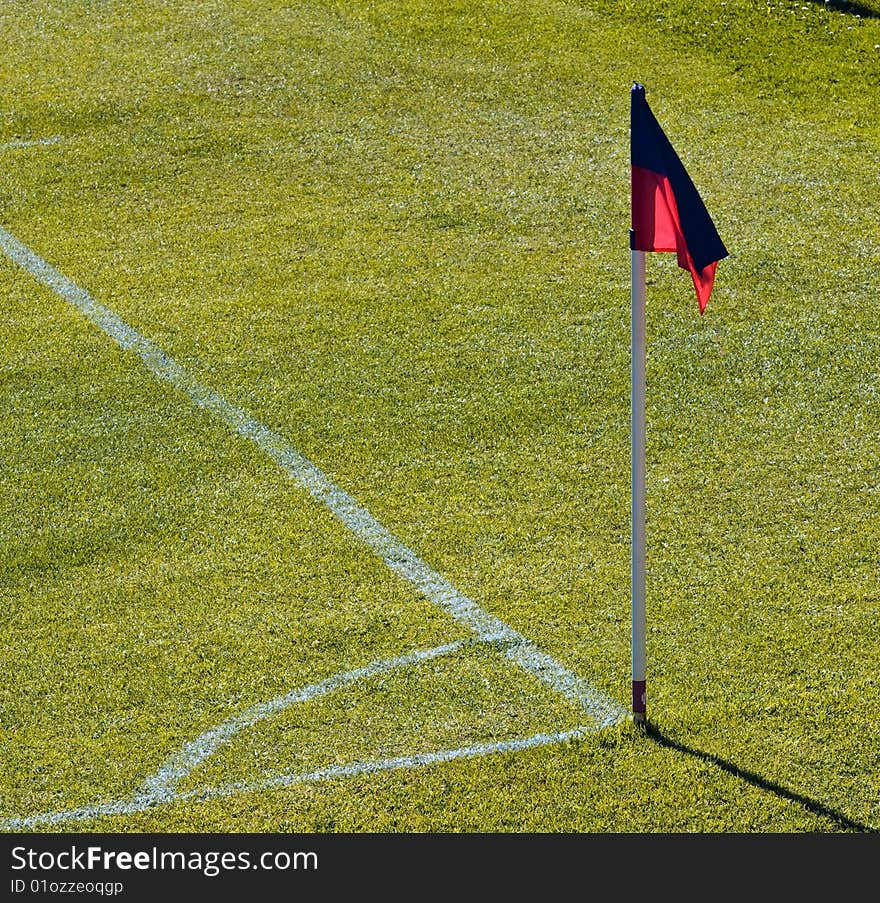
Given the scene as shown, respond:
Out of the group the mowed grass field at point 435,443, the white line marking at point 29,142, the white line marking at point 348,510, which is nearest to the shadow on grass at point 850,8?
the mowed grass field at point 435,443

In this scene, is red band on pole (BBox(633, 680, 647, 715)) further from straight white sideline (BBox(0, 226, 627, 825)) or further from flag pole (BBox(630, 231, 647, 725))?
straight white sideline (BBox(0, 226, 627, 825))

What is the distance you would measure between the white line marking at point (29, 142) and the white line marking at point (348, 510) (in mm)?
2760

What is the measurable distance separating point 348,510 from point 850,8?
10827mm

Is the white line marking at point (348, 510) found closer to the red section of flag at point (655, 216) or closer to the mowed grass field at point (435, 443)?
the mowed grass field at point (435, 443)

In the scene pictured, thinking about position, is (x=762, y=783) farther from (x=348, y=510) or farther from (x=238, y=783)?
(x=348, y=510)

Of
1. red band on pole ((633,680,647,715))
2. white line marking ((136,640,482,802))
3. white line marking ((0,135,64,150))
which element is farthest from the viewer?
white line marking ((0,135,64,150))

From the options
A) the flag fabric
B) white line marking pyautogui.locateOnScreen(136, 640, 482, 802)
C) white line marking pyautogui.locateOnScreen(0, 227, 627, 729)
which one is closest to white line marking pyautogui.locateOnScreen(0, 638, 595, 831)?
white line marking pyautogui.locateOnScreen(136, 640, 482, 802)

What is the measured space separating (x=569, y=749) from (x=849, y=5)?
12.3 m

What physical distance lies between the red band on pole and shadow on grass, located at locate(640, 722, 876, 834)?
0.22 feet

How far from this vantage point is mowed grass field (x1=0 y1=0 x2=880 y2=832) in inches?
238

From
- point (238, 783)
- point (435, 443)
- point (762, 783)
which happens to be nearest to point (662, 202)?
point (762, 783)

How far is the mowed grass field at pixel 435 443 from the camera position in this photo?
604 cm

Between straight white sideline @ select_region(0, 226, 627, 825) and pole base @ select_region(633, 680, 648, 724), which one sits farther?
straight white sideline @ select_region(0, 226, 627, 825)

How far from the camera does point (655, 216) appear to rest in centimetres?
564
